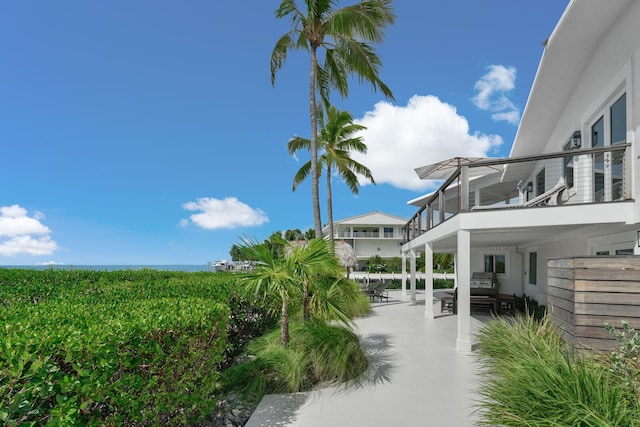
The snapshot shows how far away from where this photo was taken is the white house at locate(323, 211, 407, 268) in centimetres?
5194

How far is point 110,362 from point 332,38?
14.8m

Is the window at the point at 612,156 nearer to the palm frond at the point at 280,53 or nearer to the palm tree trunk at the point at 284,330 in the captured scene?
the palm tree trunk at the point at 284,330

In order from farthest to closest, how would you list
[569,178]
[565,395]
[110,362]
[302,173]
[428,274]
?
1. [302,173]
2. [428,274]
3. [569,178]
4. [565,395]
5. [110,362]

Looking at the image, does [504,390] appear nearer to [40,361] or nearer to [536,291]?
[40,361]

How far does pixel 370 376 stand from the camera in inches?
249

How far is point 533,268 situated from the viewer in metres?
15.4

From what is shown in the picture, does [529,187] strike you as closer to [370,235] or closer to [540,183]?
[540,183]

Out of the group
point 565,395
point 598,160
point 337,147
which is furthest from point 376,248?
point 565,395

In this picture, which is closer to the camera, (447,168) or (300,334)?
(300,334)

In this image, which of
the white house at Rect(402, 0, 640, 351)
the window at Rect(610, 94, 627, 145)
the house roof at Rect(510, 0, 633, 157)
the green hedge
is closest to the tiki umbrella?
the house roof at Rect(510, 0, 633, 157)

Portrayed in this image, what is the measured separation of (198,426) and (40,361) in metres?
2.79

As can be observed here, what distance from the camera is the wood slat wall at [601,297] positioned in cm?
538

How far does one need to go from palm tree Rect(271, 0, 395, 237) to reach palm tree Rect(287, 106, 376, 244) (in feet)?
25.4

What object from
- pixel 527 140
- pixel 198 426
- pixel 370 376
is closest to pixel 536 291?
pixel 527 140
